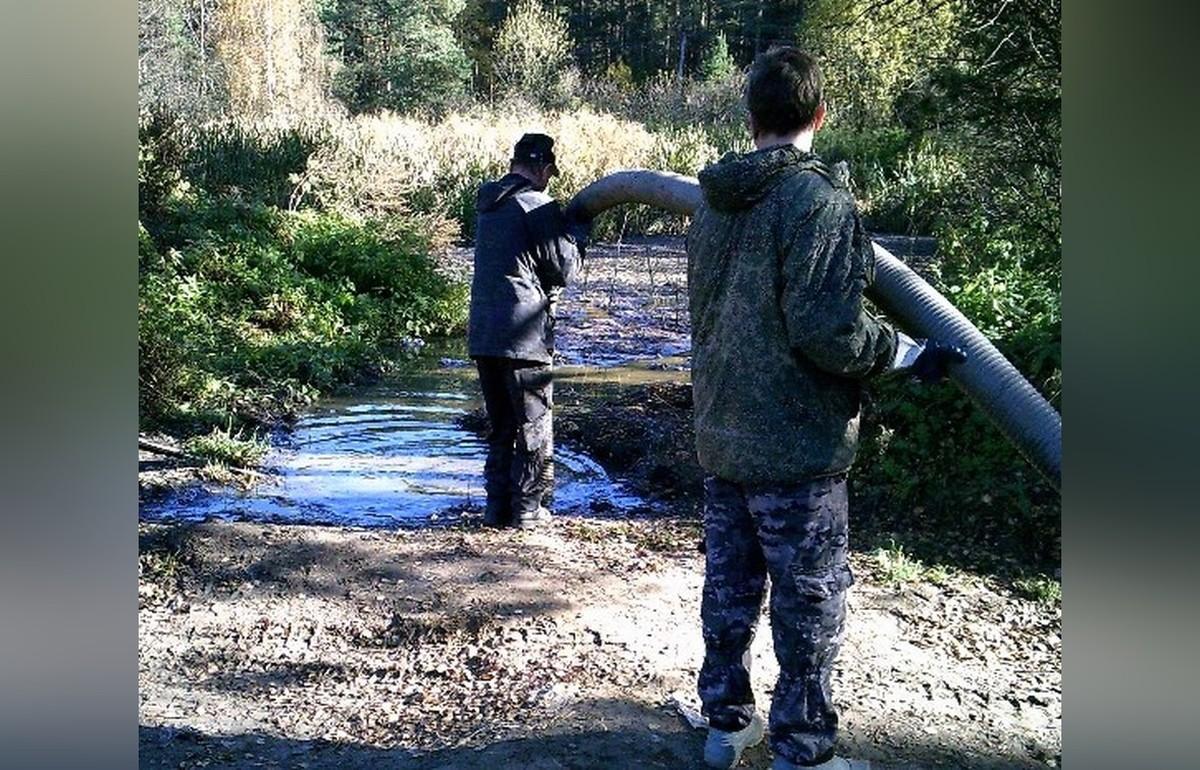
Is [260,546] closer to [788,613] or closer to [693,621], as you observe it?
[693,621]

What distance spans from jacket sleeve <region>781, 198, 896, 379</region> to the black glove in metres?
0.26

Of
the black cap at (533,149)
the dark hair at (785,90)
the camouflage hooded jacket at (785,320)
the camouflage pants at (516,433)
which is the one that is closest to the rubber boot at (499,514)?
the camouflage pants at (516,433)

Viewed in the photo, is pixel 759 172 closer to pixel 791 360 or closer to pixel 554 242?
pixel 791 360

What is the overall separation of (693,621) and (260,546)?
249 cm

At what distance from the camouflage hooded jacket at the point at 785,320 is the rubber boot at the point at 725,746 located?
3.32 feet

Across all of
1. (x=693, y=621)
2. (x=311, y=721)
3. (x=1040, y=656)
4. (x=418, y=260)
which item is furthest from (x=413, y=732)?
(x=418, y=260)

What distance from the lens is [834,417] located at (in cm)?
338

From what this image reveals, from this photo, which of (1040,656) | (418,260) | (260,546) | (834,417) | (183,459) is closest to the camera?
(834,417)

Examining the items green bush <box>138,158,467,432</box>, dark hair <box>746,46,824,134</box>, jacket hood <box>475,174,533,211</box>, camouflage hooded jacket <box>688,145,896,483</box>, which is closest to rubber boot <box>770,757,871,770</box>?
camouflage hooded jacket <box>688,145,896,483</box>

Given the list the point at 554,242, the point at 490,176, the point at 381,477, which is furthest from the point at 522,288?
the point at 490,176

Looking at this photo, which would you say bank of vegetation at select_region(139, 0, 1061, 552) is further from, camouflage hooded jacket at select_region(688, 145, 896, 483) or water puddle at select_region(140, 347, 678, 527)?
camouflage hooded jacket at select_region(688, 145, 896, 483)

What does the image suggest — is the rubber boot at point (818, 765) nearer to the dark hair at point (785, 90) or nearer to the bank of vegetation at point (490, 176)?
the dark hair at point (785, 90)

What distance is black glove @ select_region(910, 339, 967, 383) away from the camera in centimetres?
345
